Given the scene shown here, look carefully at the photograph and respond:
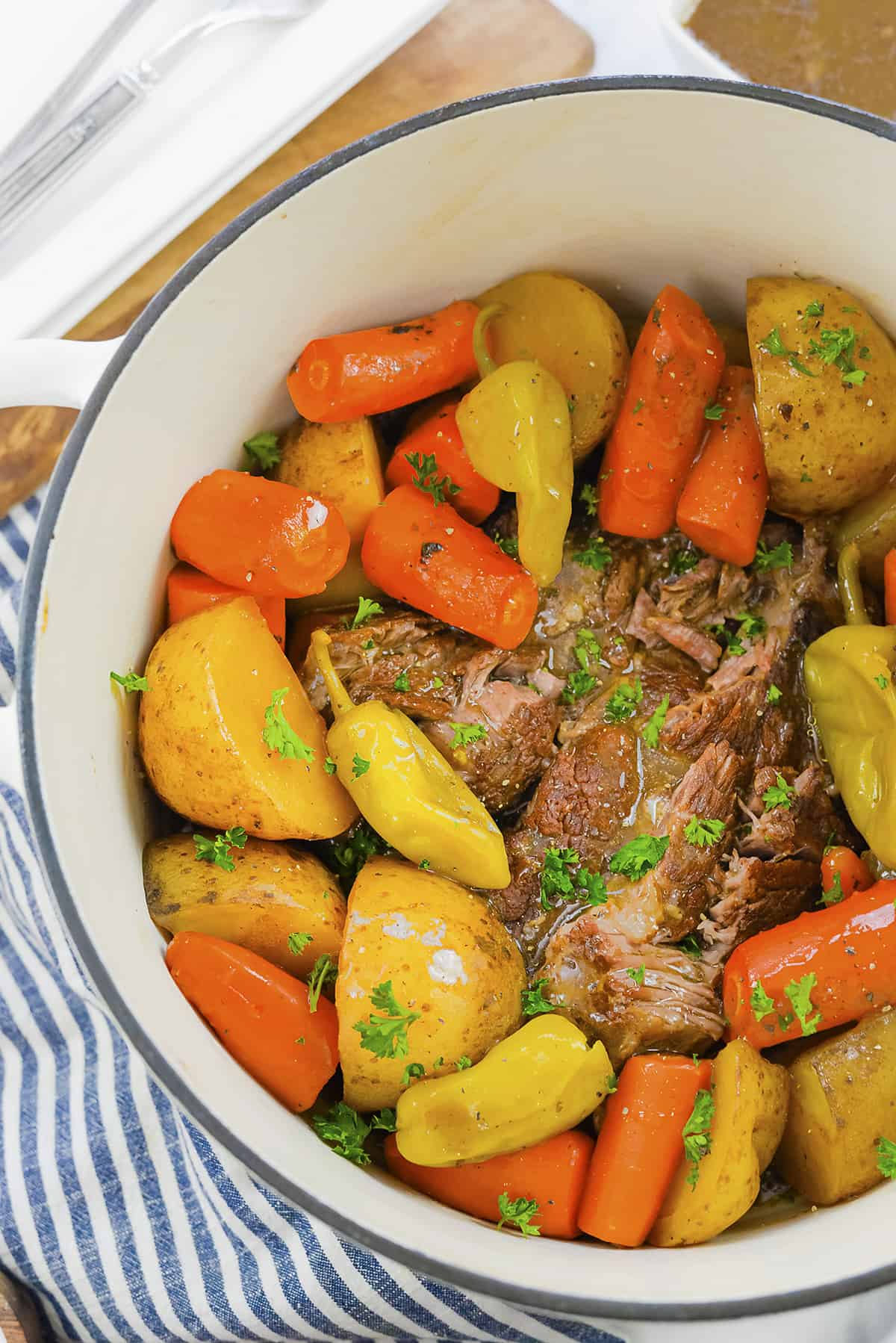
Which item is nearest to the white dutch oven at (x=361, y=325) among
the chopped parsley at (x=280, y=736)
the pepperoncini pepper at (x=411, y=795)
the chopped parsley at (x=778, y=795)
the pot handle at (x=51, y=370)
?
the pot handle at (x=51, y=370)

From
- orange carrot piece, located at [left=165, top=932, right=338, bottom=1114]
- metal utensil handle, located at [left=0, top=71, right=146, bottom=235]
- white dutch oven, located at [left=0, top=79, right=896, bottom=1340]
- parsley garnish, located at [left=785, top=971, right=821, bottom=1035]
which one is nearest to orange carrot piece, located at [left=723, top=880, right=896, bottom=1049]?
parsley garnish, located at [left=785, top=971, right=821, bottom=1035]

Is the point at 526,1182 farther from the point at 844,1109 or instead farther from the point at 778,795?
the point at 778,795

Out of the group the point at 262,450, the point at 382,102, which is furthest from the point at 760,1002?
the point at 382,102

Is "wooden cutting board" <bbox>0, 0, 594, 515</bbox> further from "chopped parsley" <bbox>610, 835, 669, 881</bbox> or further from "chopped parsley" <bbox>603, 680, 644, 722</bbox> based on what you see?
"chopped parsley" <bbox>610, 835, 669, 881</bbox>

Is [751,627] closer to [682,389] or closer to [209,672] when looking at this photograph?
[682,389]

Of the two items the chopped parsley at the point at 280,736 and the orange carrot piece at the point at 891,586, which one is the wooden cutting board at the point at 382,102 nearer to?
the chopped parsley at the point at 280,736

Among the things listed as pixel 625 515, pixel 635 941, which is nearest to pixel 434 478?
pixel 625 515
